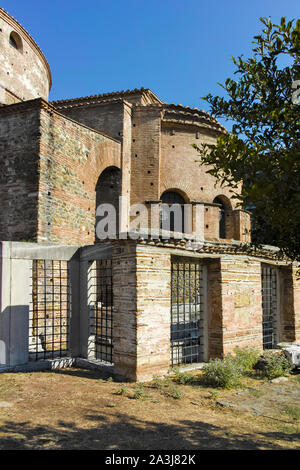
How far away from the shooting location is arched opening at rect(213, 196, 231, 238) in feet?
53.9

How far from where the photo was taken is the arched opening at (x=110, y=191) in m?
14.5

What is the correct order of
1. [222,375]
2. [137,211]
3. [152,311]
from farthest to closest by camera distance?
[137,211] < [152,311] < [222,375]

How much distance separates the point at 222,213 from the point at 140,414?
41.2ft

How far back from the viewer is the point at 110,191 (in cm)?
1455

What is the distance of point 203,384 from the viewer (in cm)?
641

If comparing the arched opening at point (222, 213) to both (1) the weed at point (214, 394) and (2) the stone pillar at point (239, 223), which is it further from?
(1) the weed at point (214, 394)

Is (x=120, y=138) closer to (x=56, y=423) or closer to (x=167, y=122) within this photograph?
(x=167, y=122)

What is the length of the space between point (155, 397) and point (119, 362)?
113cm

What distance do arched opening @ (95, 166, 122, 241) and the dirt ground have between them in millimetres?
8397

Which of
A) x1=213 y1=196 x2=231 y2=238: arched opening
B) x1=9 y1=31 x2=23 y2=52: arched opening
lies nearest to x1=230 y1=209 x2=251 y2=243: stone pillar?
x1=213 y1=196 x2=231 y2=238: arched opening

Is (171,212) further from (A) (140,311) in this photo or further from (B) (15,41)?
(B) (15,41)

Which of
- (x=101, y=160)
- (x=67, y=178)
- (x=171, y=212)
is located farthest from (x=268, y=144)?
(x=171, y=212)

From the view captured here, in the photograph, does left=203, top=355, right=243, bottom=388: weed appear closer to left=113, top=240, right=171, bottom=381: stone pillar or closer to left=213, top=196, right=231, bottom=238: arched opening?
left=113, top=240, right=171, bottom=381: stone pillar
